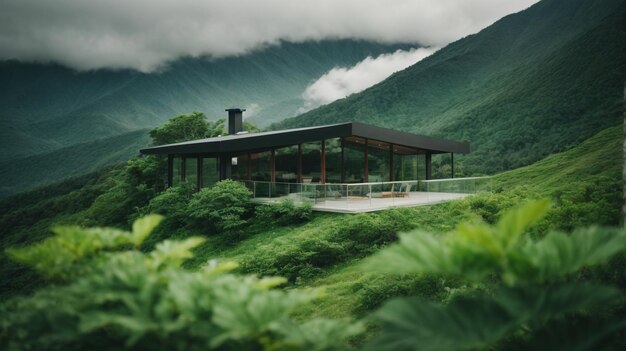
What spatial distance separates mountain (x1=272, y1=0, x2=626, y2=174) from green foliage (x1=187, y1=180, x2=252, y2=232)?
1662 inches

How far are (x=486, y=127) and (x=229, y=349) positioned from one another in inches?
3449

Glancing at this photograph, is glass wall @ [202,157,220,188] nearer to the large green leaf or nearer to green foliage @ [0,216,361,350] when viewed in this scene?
green foliage @ [0,216,361,350]

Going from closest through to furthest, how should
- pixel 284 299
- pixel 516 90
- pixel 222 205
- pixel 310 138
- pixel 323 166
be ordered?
pixel 284 299 < pixel 222 205 < pixel 310 138 < pixel 323 166 < pixel 516 90

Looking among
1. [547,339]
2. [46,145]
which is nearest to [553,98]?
[547,339]

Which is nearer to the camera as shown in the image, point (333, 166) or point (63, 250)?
point (63, 250)

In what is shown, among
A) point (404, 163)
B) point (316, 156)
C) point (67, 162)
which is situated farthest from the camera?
point (67, 162)

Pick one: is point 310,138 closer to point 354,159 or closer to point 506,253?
point 354,159

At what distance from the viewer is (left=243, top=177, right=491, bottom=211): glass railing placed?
1509cm

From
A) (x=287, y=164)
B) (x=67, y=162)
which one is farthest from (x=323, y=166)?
(x=67, y=162)

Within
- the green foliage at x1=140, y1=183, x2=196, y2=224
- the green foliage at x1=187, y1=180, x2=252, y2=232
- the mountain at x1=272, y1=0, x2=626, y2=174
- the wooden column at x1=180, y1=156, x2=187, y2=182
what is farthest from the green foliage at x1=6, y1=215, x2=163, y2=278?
the mountain at x1=272, y1=0, x2=626, y2=174

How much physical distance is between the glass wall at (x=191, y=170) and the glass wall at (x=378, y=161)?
11.1m

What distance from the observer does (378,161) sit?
20.4m

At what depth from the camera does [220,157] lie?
69.6ft

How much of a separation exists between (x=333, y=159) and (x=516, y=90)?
85839mm
